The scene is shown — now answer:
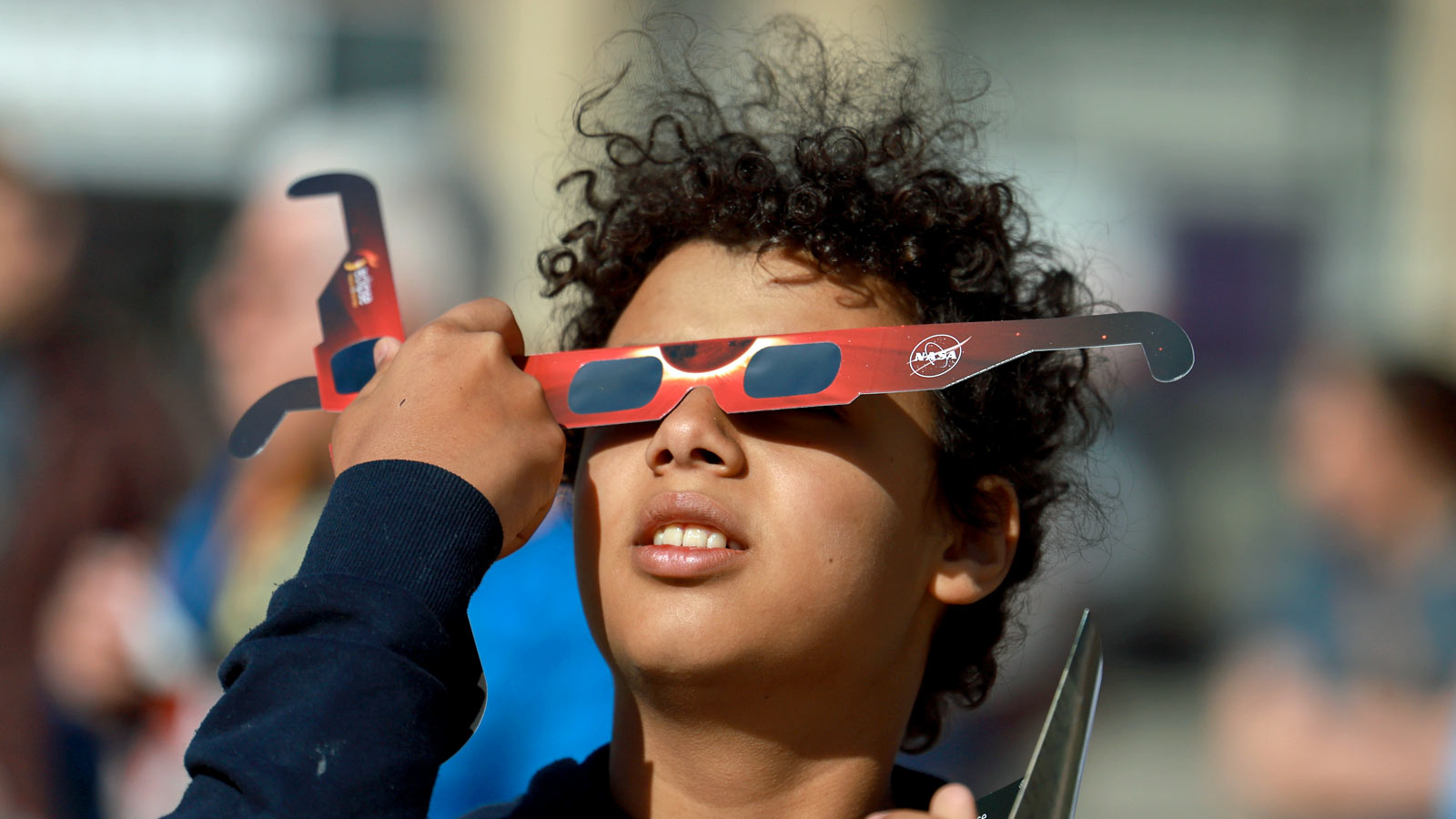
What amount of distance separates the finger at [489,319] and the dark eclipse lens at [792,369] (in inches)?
10.6

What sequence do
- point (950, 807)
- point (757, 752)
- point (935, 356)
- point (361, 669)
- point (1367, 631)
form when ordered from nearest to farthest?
point (361, 669) → point (950, 807) → point (935, 356) → point (757, 752) → point (1367, 631)

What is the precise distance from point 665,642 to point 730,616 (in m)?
0.08

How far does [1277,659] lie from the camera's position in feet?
11.7

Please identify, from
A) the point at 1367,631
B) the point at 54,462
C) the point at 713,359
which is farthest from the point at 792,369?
the point at 54,462

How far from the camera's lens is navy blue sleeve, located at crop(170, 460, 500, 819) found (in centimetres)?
114

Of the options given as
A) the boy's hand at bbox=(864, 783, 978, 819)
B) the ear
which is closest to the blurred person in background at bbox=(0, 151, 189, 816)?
the ear

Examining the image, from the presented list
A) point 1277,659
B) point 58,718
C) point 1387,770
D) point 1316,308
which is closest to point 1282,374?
point 1316,308

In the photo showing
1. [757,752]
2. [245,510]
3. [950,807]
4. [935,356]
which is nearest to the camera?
[950,807]

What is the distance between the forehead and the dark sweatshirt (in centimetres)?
42

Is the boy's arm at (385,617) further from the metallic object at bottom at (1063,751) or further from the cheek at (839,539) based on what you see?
the metallic object at bottom at (1063,751)

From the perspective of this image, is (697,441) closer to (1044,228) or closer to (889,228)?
(889,228)

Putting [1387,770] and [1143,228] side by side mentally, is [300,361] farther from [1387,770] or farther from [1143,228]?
[1143,228]

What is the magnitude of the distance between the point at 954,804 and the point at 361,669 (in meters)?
0.58

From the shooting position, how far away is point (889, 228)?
66.2 inches
